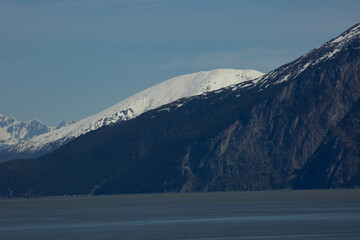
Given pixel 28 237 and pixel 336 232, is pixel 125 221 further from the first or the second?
pixel 336 232

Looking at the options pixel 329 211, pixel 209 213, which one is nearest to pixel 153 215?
pixel 209 213

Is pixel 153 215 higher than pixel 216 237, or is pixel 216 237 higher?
pixel 216 237

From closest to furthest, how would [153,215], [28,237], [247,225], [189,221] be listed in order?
1. [28,237]
2. [247,225]
3. [189,221]
4. [153,215]

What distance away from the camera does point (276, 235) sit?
129875 mm

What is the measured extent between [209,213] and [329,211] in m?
30.5

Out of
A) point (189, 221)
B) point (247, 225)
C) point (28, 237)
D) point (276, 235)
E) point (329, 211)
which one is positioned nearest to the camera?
point (276, 235)

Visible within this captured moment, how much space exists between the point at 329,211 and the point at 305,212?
A: 5617mm

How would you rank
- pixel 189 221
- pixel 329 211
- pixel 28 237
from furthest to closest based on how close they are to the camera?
pixel 329 211, pixel 189 221, pixel 28 237

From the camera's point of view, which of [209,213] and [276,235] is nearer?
[276,235]

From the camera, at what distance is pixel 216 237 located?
426 feet

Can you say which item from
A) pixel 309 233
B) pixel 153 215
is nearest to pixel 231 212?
pixel 153 215

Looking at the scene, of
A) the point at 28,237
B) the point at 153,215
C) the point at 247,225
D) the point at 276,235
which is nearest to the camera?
the point at 276,235

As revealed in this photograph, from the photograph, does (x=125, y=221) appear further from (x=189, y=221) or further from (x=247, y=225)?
(x=247, y=225)

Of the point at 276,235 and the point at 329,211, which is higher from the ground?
the point at 276,235
